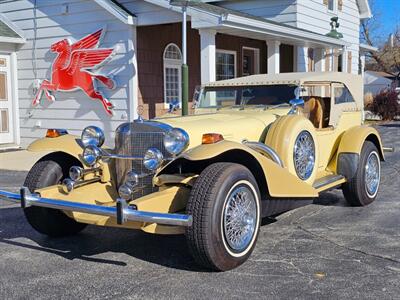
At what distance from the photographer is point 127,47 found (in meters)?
11.9

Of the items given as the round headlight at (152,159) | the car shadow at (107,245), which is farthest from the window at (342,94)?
the round headlight at (152,159)

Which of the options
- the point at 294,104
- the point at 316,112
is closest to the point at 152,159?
the point at 294,104

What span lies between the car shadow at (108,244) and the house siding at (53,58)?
6.43 metres

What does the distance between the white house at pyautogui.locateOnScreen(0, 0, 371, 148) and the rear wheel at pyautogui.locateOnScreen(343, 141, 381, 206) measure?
4536 millimetres

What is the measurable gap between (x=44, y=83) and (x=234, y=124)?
9045mm

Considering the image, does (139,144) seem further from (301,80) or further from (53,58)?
(53,58)

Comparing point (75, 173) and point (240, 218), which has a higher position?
point (75, 173)

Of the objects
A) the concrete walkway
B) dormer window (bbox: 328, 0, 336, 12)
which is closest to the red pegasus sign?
the concrete walkway

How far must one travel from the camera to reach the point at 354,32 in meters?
20.2

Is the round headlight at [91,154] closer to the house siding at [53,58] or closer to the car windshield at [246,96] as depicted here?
the car windshield at [246,96]

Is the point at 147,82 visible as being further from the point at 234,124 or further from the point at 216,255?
the point at 216,255

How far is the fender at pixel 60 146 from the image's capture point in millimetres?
5344

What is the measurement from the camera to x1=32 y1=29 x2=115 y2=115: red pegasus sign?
12.2 meters

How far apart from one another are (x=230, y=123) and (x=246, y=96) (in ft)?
→ 4.35
